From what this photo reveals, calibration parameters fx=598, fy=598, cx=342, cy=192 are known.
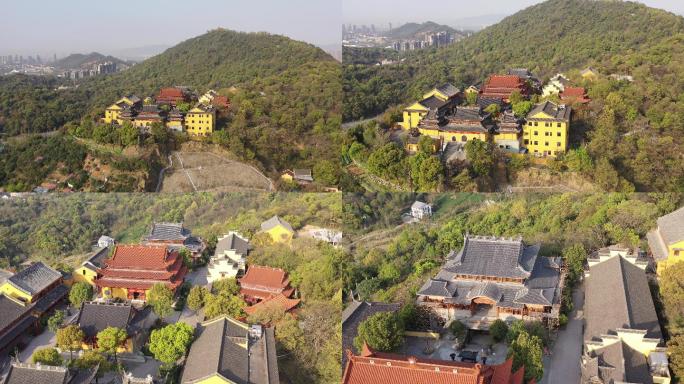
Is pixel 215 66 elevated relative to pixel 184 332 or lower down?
elevated

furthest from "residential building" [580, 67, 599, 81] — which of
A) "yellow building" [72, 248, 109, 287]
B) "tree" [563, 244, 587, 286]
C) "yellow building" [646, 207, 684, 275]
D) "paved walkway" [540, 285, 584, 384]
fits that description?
"yellow building" [72, 248, 109, 287]

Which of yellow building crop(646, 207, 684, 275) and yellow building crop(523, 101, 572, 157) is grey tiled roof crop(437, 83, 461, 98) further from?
yellow building crop(646, 207, 684, 275)

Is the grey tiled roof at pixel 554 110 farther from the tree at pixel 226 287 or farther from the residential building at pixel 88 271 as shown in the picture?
the residential building at pixel 88 271

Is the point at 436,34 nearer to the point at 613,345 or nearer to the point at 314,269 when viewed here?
the point at 314,269

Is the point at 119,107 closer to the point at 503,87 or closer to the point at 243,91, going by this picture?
the point at 243,91

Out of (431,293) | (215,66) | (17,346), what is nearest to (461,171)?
(431,293)

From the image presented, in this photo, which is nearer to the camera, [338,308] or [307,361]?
[307,361]
